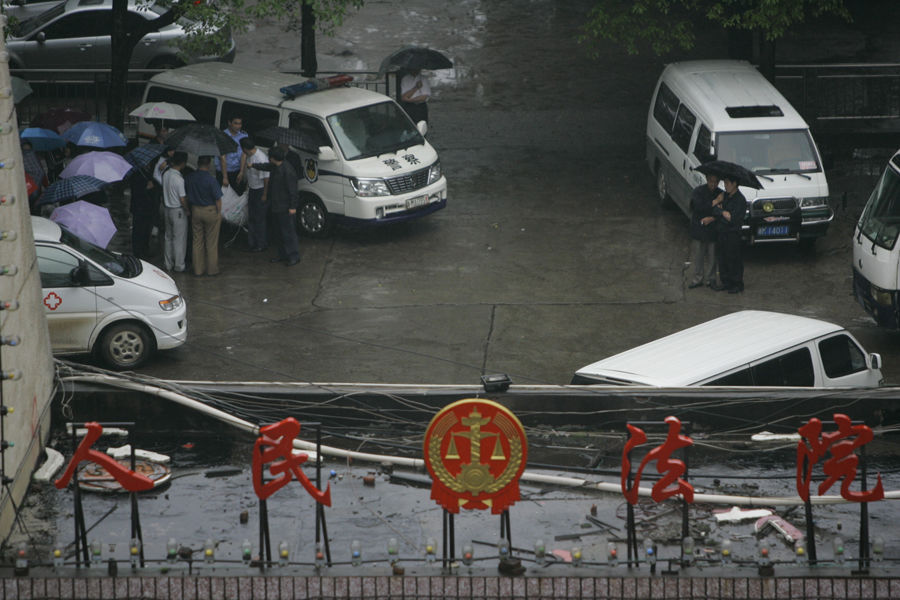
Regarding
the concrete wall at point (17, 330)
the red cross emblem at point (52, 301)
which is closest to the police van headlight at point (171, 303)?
the red cross emblem at point (52, 301)

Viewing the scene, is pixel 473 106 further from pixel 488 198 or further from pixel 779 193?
pixel 779 193

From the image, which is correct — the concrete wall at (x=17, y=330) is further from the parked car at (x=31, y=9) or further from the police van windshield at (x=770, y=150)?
the parked car at (x=31, y=9)

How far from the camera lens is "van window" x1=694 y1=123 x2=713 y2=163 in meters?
18.9

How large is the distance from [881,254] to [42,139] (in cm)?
1199

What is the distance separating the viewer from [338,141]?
19.2 metres

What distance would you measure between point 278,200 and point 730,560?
414 inches

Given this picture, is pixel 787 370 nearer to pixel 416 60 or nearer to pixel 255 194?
pixel 255 194

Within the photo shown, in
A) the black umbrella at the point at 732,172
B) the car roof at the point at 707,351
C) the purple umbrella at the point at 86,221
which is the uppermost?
the black umbrella at the point at 732,172

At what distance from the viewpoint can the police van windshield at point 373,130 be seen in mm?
19328

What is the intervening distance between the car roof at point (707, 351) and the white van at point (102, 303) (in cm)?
534

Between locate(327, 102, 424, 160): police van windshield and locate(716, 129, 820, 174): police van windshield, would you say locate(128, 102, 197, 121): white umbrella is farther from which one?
locate(716, 129, 820, 174): police van windshield

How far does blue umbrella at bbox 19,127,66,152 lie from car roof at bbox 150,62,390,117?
2055 millimetres

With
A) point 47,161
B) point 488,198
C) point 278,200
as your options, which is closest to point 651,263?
point 488,198

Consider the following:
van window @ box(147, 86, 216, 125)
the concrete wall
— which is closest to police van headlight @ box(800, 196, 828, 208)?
van window @ box(147, 86, 216, 125)
